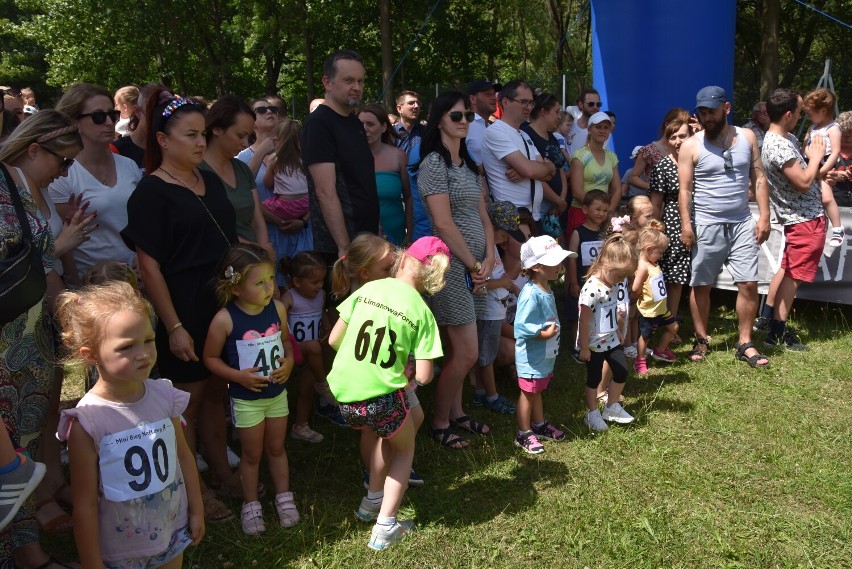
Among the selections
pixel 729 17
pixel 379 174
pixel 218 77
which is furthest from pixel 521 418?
pixel 218 77

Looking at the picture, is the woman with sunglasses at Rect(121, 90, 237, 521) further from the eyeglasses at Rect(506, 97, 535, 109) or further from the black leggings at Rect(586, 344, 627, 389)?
the eyeglasses at Rect(506, 97, 535, 109)

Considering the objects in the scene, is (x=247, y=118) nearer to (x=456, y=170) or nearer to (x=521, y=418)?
(x=456, y=170)

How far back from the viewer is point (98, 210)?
3732 millimetres

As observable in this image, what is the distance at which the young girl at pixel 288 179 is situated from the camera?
533 cm

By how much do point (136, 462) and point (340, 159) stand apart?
2170 millimetres

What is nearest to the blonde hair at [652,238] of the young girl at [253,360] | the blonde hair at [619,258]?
the blonde hair at [619,258]

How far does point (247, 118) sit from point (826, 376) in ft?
14.2

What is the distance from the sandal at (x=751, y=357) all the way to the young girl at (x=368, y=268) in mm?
3125

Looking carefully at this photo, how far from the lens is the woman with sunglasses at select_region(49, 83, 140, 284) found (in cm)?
371

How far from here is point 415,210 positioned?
485 centimetres

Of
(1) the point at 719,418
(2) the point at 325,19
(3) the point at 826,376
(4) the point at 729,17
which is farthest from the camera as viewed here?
(2) the point at 325,19


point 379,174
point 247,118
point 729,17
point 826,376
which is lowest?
point 826,376

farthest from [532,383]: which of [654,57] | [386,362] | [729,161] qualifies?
[654,57]

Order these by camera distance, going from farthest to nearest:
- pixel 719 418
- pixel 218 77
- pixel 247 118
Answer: pixel 218 77
pixel 719 418
pixel 247 118
